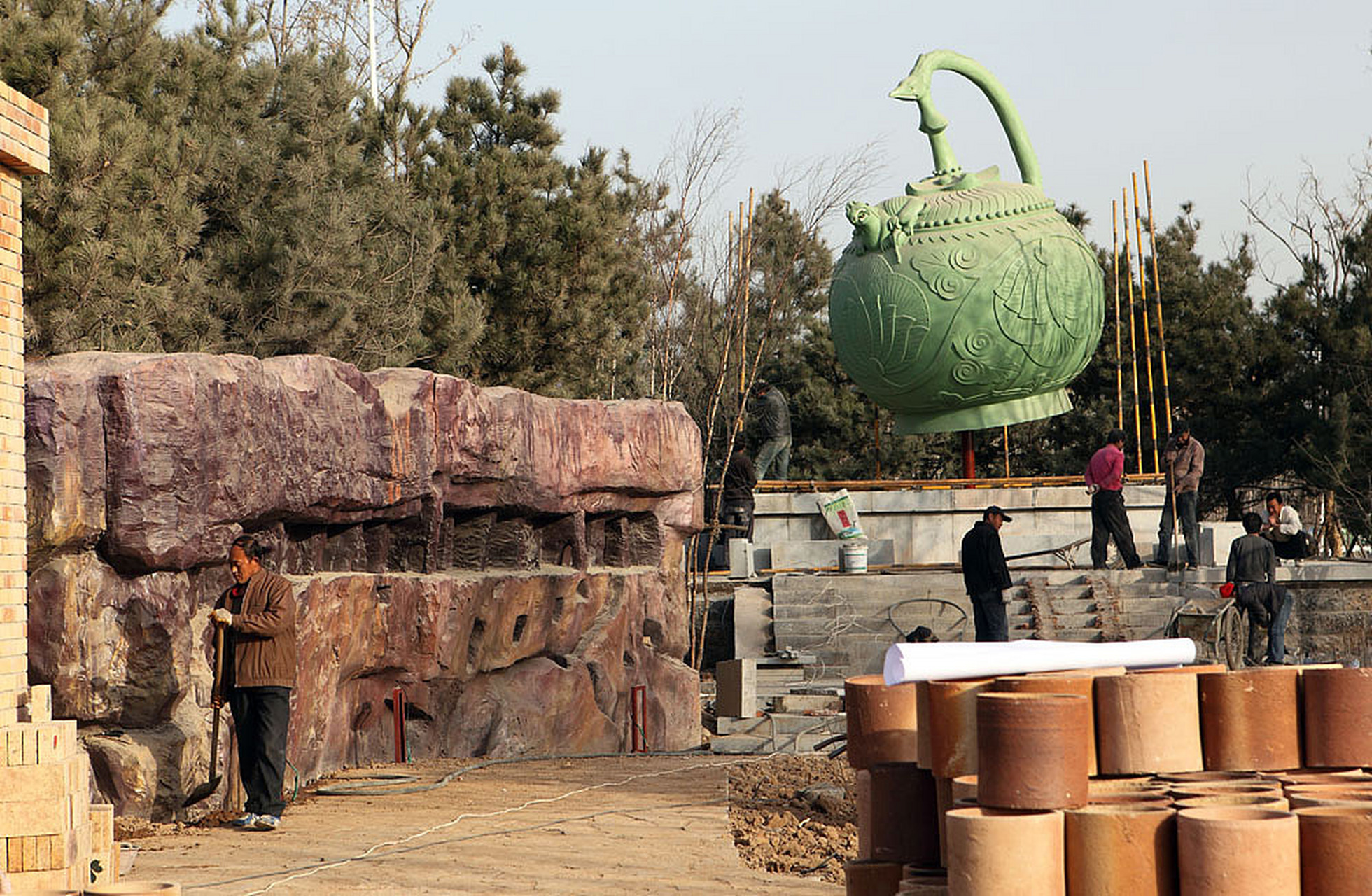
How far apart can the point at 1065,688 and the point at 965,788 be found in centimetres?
41

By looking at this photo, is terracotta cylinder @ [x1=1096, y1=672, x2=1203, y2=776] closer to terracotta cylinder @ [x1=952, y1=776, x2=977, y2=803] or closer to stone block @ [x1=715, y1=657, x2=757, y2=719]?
terracotta cylinder @ [x1=952, y1=776, x2=977, y2=803]

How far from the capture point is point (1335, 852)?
398 cm

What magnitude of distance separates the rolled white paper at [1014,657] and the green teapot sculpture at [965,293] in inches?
587

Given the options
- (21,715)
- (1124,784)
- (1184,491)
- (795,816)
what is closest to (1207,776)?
(1124,784)

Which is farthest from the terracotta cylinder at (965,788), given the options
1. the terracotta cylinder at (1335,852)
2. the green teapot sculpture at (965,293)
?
the green teapot sculpture at (965,293)

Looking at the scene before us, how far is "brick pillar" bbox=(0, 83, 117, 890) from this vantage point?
5.86 m

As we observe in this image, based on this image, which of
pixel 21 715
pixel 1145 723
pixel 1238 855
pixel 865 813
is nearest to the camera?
pixel 1238 855

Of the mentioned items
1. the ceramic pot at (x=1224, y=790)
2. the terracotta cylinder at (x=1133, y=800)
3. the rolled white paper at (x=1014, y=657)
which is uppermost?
the rolled white paper at (x=1014, y=657)

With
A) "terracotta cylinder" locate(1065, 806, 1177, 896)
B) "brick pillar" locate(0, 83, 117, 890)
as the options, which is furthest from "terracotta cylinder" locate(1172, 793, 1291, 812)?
"brick pillar" locate(0, 83, 117, 890)

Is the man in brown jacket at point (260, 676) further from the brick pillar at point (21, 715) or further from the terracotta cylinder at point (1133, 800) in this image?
the terracotta cylinder at point (1133, 800)

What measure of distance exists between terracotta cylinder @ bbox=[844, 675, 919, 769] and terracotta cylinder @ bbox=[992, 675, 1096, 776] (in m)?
0.60

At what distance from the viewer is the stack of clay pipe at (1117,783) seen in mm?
4012

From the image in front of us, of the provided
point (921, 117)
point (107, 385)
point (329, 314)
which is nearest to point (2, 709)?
point (107, 385)

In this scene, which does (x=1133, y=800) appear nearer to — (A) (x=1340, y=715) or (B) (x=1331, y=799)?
(B) (x=1331, y=799)
